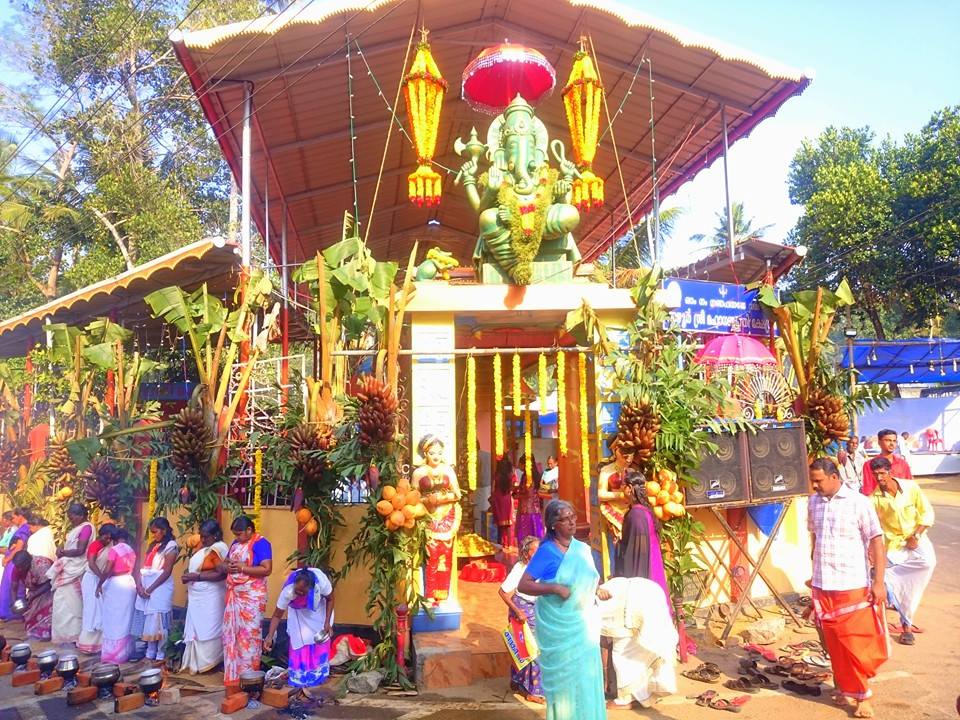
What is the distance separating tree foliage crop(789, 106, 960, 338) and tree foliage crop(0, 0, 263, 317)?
2043cm

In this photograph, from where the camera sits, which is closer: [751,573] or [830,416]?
[751,573]

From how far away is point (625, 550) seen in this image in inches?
214

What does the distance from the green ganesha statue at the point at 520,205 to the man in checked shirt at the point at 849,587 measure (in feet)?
11.6

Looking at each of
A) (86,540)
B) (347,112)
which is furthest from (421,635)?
(347,112)

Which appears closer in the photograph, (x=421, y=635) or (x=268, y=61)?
(x=421, y=635)

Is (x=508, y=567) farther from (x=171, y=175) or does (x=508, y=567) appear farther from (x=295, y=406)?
(x=171, y=175)

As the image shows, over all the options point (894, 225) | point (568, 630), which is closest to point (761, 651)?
point (568, 630)

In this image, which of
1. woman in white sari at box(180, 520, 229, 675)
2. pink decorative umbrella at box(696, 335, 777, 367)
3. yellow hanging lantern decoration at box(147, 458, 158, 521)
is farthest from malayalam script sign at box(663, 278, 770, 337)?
yellow hanging lantern decoration at box(147, 458, 158, 521)

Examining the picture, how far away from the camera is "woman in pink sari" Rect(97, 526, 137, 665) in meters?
6.59

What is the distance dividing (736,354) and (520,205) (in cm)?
360

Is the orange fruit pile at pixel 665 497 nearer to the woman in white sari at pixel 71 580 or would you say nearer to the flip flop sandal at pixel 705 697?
the flip flop sandal at pixel 705 697

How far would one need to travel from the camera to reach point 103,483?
7.74 m

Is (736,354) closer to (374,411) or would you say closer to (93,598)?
(374,411)

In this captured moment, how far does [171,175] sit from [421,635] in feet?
63.5
